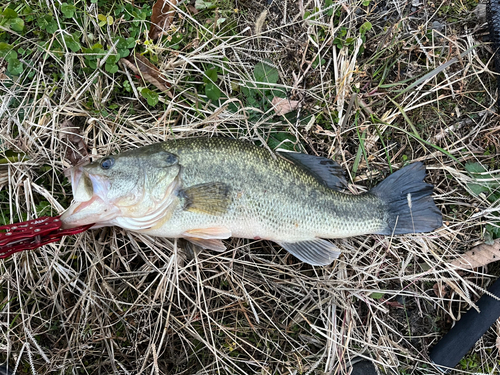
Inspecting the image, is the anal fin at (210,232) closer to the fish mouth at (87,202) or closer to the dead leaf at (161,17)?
the fish mouth at (87,202)

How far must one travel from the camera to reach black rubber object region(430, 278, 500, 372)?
3033 mm

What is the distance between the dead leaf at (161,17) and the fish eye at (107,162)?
4.58ft

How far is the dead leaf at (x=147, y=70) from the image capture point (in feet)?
10.2

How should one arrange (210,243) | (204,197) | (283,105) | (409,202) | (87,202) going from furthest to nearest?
(283,105) → (409,202) → (210,243) → (204,197) → (87,202)

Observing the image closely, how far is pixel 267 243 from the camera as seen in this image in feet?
10.3

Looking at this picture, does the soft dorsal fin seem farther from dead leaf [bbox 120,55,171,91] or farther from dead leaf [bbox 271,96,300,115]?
dead leaf [bbox 120,55,171,91]

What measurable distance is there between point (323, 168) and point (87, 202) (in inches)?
78.3

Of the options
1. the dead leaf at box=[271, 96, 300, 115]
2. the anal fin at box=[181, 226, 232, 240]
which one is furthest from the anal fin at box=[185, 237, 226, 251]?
the dead leaf at box=[271, 96, 300, 115]

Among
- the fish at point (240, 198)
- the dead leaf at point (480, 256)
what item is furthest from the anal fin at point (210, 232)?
the dead leaf at point (480, 256)

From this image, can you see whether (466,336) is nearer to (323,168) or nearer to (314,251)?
(314,251)

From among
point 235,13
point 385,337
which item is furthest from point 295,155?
point 385,337

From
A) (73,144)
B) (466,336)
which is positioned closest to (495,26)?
(466,336)

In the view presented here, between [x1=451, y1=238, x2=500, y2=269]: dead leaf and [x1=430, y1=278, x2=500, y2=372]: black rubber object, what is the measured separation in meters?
0.25

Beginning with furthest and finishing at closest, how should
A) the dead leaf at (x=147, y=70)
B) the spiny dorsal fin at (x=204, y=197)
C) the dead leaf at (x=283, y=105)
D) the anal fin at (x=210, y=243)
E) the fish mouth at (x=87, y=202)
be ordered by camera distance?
the dead leaf at (x=283, y=105) → the dead leaf at (x=147, y=70) → the anal fin at (x=210, y=243) → the spiny dorsal fin at (x=204, y=197) → the fish mouth at (x=87, y=202)
